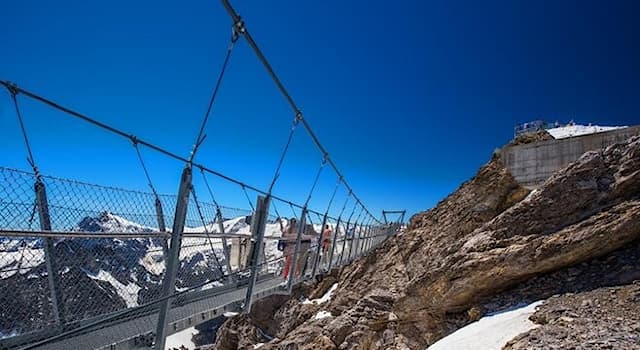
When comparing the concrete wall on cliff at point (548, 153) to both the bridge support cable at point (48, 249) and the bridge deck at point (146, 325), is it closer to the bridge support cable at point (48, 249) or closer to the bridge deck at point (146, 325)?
the bridge deck at point (146, 325)

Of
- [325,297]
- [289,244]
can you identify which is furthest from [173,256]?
[325,297]

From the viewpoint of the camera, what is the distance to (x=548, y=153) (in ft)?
33.3

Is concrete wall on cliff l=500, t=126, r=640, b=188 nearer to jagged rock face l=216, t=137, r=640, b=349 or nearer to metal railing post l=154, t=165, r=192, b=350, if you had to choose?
jagged rock face l=216, t=137, r=640, b=349

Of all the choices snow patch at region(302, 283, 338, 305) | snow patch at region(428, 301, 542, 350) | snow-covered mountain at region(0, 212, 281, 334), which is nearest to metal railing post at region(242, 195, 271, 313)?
snow-covered mountain at region(0, 212, 281, 334)

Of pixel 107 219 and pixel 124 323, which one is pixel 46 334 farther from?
pixel 107 219

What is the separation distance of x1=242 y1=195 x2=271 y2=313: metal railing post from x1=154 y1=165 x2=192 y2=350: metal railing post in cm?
176

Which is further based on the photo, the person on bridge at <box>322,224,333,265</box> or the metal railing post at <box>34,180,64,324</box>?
the person on bridge at <box>322,224,333,265</box>

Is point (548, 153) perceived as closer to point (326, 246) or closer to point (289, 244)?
point (326, 246)

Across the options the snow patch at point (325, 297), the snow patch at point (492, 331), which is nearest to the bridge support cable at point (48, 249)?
the snow patch at point (492, 331)

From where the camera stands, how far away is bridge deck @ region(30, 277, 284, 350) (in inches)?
101

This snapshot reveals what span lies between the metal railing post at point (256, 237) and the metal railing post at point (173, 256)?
1.76 metres

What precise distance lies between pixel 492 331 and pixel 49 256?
5705 millimetres

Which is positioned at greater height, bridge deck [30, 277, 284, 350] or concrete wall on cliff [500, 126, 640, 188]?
concrete wall on cliff [500, 126, 640, 188]

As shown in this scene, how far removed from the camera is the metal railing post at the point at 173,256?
106 inches
